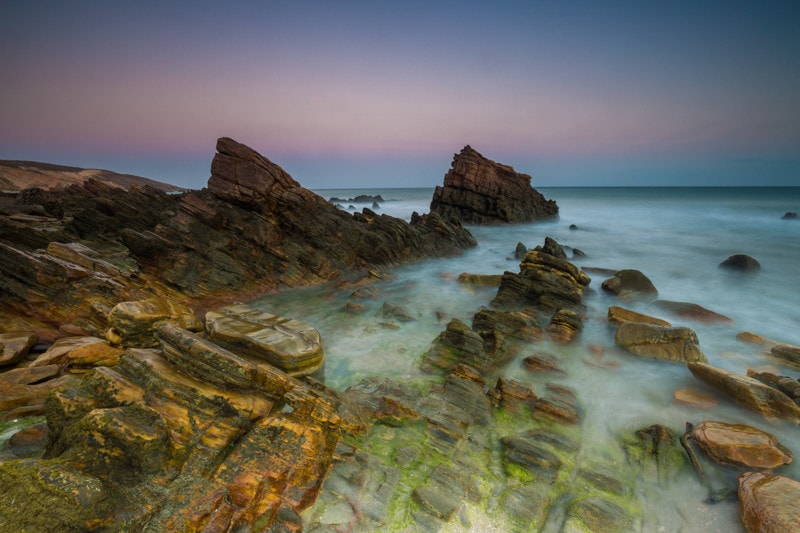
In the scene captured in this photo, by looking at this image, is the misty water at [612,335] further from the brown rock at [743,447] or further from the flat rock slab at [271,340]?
the flat rock slab at [271,340]

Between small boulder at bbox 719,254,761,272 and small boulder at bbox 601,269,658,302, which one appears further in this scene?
small boulder at bbox 719,254,761,272

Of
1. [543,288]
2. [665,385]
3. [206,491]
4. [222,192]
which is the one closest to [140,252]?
[222,192]

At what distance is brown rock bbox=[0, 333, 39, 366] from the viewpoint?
718 cm

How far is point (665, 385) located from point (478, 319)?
5209 millimetres

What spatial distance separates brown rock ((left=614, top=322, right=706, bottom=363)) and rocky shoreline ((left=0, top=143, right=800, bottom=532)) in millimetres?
46

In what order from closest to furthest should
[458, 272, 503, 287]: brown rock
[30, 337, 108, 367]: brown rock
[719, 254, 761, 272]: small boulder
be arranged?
1. [30, 337, 108, 367]: brown rock
2. [458, 272, 503, 287]: brown rock
3. [719, 254, 761, 272]: small boulder

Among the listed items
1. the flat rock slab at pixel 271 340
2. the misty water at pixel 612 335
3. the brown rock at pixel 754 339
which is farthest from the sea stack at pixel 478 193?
the flat rock slab at pixel 271 340

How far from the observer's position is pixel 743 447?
19.4 feet

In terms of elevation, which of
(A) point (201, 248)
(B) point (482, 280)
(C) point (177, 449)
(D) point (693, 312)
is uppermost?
(A) point (201, 248)

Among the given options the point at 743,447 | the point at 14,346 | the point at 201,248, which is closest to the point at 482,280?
the point at 743,447

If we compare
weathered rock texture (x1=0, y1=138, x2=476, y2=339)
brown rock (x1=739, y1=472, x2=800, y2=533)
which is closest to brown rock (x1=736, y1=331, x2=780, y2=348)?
brown rock (x1=739, y1=472, x2=800, y2=533)

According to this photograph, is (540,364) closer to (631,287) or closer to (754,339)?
(754,339)

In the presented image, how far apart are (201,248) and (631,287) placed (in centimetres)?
1966

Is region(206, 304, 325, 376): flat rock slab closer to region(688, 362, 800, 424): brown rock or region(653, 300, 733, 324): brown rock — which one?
region(688, 362, 800, 424): brown rock
